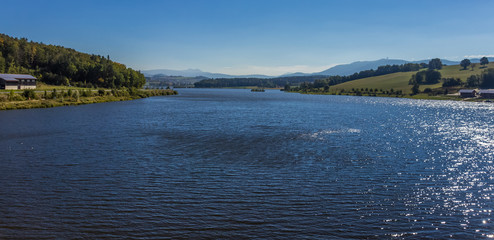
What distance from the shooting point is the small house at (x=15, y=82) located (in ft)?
325

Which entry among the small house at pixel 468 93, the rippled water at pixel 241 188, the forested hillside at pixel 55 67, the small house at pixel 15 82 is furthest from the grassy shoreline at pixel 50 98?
the small house at pixel 468 93

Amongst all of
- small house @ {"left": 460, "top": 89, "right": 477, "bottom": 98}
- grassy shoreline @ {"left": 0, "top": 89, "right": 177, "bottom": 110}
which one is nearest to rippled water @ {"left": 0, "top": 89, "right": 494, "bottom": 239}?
grassy shoreline @ {"left": 0, "top": 89, "right": 177, "bottom": 110}

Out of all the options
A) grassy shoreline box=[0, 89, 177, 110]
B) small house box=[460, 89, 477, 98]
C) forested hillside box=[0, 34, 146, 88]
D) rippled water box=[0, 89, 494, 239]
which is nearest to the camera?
rippled water box=[0, 89, 494, 239]

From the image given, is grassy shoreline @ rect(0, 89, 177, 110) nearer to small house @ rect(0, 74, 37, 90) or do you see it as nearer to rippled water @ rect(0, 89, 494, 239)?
small house @ rect(0, 74, 37, 90)

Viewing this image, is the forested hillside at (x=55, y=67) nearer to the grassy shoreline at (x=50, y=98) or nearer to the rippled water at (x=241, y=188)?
the grassy shoreline at (x=50, y=98)

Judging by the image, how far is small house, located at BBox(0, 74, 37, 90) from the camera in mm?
99062

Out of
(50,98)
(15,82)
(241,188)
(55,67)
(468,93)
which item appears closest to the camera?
(241,188)

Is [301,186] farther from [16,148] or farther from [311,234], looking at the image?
[16,148]

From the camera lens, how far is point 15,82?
339 ft

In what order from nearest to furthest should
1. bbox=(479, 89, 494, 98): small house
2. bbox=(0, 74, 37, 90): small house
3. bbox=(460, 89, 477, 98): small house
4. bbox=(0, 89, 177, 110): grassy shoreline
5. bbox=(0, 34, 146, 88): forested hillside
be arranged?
1. bbox=(0, 89, 177, 110): grassy shoreline
2. bbox=(0, 74, 37, 90): small house
3. bbox=(0, 34, 146, 88): forested hillside
4. bbox=(479, 89, 494, 98): small house
5. bbox=(460, 89, 477, 98): small house

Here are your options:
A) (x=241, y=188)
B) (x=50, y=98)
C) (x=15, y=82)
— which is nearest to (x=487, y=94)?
(x=50, y=98)

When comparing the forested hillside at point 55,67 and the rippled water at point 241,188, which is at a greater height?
the forested hillside at point 55,67

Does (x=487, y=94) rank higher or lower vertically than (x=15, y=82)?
lower

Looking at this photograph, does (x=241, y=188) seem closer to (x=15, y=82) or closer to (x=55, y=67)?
(x=15, y=82)
